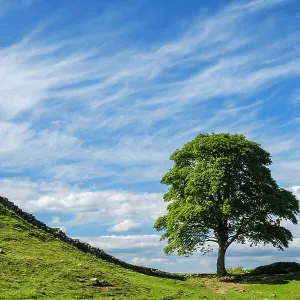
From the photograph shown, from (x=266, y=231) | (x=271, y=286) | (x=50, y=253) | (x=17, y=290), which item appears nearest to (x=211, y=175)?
(x=266, y=231)

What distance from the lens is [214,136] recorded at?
63938mm

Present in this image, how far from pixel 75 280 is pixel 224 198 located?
27.7m

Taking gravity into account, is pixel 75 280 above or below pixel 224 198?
below

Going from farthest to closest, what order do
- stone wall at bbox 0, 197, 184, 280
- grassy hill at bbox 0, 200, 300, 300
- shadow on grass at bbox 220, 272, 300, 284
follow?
1. stone wall at bbox 0, 197, 184, 280
2. shadow on grass at bbox 220, 272, 300, 284
3. grassy hill at bbox 0, 200, 300, 300

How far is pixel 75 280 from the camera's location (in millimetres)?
39031

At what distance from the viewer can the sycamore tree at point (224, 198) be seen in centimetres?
5981

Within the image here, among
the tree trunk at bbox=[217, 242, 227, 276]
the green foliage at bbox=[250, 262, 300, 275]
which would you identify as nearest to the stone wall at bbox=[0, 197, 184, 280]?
the tree trunk at bbox=[217, 242, 227, 276]

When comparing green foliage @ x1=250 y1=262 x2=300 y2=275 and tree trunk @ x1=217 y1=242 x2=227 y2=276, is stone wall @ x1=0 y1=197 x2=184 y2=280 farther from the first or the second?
green foliage @ x1=250 y1=262 x2=300 y2=275

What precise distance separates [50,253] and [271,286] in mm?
25897

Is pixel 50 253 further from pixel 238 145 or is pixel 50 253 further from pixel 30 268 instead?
pixel 238 145

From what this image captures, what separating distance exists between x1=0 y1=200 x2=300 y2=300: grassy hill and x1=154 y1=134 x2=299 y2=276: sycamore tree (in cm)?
592

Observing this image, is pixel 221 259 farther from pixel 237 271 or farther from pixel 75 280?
pixel 75 280

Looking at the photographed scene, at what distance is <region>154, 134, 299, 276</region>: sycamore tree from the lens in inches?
2355

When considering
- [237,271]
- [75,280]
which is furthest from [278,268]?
[75,280]
